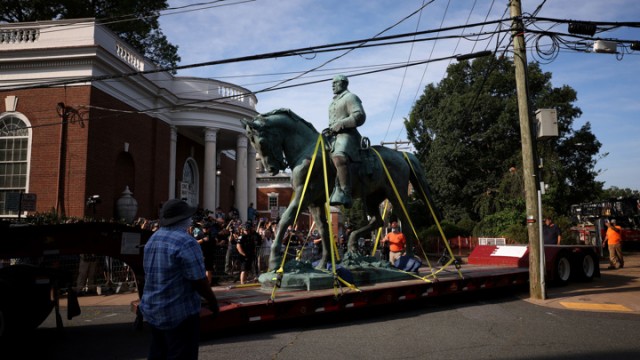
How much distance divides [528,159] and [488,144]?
2337cm

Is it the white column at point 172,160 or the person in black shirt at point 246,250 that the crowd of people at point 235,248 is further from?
the white column at point 172,160

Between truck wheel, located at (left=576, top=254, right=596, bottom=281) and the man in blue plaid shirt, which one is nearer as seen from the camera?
the man in blue plaid shirt

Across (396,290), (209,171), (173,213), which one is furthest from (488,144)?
(173,213)

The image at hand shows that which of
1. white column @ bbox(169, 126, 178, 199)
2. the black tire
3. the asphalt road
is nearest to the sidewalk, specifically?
the black tire

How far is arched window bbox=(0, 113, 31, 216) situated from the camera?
685 inches

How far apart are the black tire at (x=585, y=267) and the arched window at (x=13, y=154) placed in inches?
724

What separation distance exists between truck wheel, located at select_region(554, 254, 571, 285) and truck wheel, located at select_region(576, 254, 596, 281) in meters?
0.40

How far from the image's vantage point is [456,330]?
6.81 m

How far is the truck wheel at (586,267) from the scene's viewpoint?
12078 millimetres

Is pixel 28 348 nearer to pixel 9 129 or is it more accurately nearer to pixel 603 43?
pixel 603 43

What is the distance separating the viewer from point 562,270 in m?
11.8

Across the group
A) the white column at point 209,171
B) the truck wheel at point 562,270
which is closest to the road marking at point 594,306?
the truck wheel at point 562,270

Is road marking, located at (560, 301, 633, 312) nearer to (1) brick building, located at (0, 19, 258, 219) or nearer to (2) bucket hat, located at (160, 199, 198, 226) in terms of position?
(2) bucket hat, located at (160, 199, 198, 226)

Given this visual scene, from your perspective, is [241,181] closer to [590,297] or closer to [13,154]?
[13,154]
